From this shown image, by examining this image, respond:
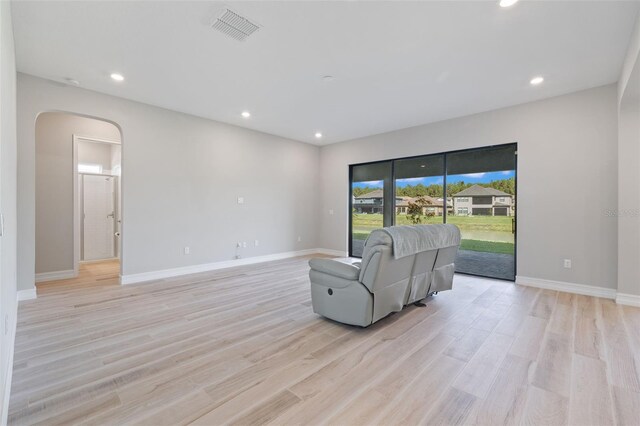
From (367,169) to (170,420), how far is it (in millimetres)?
6082

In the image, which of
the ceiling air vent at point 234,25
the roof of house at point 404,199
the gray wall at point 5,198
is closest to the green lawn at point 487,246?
the roof of house at point 404,199

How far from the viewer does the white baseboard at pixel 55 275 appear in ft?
15.0

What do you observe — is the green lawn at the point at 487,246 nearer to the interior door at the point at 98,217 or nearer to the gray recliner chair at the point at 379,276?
the gray recliner chair at the point at 379,276

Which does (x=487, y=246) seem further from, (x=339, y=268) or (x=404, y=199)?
(x=339, y=268)

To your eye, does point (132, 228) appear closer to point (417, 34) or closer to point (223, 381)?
point (223, 381)

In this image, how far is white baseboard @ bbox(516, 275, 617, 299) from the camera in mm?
3885

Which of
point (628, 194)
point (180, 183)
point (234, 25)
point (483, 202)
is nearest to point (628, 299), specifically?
point (628, 194)

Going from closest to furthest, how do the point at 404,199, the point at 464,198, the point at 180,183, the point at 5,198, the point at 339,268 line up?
the point at 5,198 < the point at 339,268 < the point at 180,183 < the point at 464,198 < the point at 404,199

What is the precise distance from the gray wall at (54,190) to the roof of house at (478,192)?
7111 mm

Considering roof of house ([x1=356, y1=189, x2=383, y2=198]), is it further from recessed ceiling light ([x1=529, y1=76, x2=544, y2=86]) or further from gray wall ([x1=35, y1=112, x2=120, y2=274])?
gray wall ([x1=35, y1=112, x2=120, y2=274])

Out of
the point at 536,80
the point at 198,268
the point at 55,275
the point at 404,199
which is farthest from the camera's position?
the point at 404,199

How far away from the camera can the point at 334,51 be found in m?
3.06

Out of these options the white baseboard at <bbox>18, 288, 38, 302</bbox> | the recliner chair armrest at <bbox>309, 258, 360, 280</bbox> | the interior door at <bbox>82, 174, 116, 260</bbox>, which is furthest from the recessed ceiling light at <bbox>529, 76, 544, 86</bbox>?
the interior door at <bbox>82, 174, 116, 260</bbox>

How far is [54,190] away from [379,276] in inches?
220
